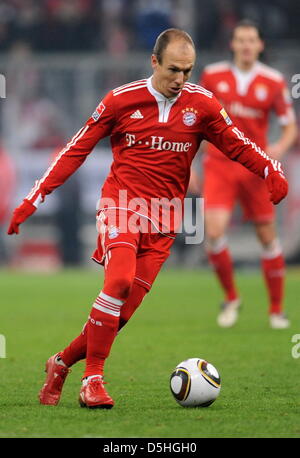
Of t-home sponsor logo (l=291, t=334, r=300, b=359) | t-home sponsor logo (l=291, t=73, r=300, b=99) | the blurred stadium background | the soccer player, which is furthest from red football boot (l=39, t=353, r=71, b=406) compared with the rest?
the blurred stadium background

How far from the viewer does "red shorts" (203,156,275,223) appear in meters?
9.47

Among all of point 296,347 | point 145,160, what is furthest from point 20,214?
point 296,347

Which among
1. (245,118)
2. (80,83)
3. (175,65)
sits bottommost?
(175,65)

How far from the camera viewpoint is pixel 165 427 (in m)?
4.95

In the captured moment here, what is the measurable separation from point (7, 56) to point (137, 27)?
2274 mm

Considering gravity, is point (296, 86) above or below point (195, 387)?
above

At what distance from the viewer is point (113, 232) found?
226 inches

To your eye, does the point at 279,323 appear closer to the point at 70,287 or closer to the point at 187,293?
the point at 187,293

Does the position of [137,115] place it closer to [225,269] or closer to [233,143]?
[233,143]

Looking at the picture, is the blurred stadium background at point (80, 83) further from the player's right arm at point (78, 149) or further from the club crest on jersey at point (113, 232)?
the club crest on jersey at point (113, 232)

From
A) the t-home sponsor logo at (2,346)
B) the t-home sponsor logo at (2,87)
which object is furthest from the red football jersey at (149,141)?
the t-home sponsor logo at (2,87)

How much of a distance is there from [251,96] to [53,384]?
→ 451 cm

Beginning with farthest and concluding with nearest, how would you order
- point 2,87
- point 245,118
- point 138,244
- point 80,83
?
point 80,83 → point 2,87 → point 245,118 → point 138,244

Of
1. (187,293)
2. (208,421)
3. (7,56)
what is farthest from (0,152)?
(208,421)
